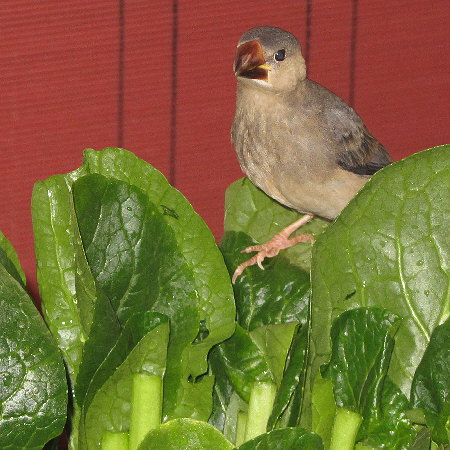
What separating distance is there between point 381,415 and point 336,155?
2.02 feet

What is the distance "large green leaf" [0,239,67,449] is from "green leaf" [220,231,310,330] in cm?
24

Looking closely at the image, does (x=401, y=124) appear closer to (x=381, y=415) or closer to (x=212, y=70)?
(x=212, y=70)

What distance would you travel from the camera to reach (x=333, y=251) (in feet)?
2.51

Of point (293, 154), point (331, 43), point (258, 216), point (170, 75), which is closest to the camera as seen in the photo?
point (258, 216)

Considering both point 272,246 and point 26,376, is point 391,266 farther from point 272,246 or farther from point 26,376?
point 26,376

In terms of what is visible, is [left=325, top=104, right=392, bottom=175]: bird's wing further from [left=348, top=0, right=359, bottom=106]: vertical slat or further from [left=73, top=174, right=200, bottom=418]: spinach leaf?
[left=348, top=0, right=359, bottom=106]: vertical slat

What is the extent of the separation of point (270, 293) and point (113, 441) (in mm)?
216

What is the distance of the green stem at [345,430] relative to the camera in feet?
2.35

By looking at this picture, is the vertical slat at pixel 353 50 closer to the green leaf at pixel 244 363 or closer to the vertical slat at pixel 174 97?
the vertical slat at pixel 174 97

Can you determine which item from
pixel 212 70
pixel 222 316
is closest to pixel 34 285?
pixel 212 70

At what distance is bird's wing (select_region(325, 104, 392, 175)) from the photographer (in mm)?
1321

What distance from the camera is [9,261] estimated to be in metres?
0.78

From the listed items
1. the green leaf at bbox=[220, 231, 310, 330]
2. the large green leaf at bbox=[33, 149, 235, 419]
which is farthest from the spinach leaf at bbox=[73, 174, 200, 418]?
the green leaf at bbox=[220, 231, 310, 330]

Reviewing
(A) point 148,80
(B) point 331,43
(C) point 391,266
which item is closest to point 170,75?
(A) point 148,80
